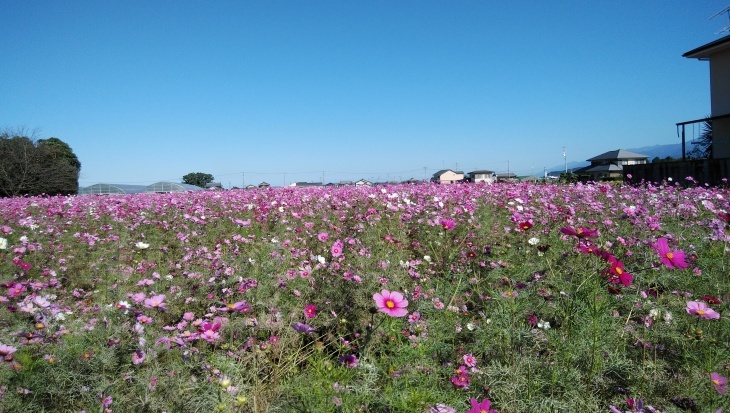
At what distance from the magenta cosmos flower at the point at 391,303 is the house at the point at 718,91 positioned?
1807cm

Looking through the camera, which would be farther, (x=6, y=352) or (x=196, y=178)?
(x=196, y=178)

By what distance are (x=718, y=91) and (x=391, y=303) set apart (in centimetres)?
1927

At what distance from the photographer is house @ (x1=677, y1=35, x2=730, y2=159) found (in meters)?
14.5

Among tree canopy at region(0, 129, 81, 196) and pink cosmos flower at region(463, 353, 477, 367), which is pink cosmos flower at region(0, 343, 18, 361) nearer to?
pink cosmos flower at region(463, 353, 477, 367)

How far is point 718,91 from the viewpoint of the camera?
48.9 feet

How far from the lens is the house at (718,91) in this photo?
14.5m

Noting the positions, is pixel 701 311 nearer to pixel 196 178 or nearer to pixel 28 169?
pixel 28 169

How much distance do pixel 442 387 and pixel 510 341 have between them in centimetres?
35

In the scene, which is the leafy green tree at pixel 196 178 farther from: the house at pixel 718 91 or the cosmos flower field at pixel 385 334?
the cosmos flower field at pixel 385 334

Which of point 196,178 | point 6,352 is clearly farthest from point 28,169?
point 196,178

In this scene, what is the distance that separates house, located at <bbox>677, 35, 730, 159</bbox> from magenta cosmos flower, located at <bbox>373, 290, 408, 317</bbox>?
59.3 feet

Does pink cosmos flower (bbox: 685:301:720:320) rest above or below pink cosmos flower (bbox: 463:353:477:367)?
above

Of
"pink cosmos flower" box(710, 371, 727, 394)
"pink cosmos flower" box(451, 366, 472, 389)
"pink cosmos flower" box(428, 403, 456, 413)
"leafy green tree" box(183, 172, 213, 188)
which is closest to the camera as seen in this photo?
"pink cosmos flower" box(428, 403, 456, 413)

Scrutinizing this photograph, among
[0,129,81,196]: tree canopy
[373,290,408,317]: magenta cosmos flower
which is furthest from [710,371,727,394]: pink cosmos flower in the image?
[0,129,81,196]: tree canopy
